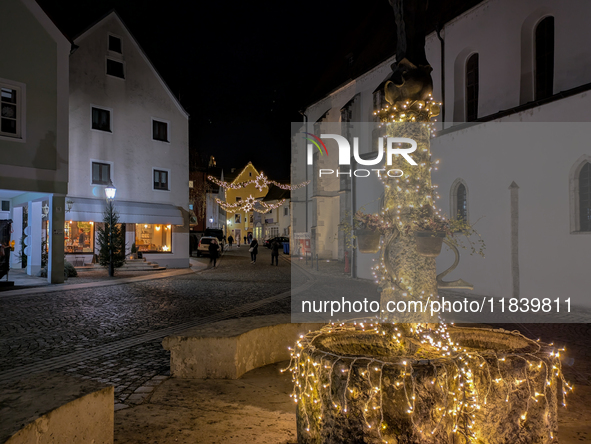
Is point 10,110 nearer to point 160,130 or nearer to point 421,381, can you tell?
point 160,130

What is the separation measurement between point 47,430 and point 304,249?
26170 mm

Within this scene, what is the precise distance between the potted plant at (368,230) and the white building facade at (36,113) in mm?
15431

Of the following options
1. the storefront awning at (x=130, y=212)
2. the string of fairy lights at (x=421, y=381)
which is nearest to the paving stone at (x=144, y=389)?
the string of fairy lights at (x=421, y=381)

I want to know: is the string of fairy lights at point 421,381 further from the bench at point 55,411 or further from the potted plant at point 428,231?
the bench at point 55,411

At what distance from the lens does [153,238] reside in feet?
86.4

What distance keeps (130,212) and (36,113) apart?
27.8 ft

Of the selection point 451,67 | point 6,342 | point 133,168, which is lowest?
point 6,342

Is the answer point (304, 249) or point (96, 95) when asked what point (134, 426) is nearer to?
point (96, 95)

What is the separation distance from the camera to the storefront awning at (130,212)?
71.9 feet

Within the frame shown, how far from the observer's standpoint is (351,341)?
14.6 feet

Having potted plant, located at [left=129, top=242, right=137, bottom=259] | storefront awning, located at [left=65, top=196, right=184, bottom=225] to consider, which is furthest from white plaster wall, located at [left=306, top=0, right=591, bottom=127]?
potted plant, located at [left=129, top=242, right=137, bottom=259]

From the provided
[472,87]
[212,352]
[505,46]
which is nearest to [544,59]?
[505,46]

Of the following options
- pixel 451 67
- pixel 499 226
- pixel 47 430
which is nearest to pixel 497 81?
pixel 451 67

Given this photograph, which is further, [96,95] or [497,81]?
[96,95]
